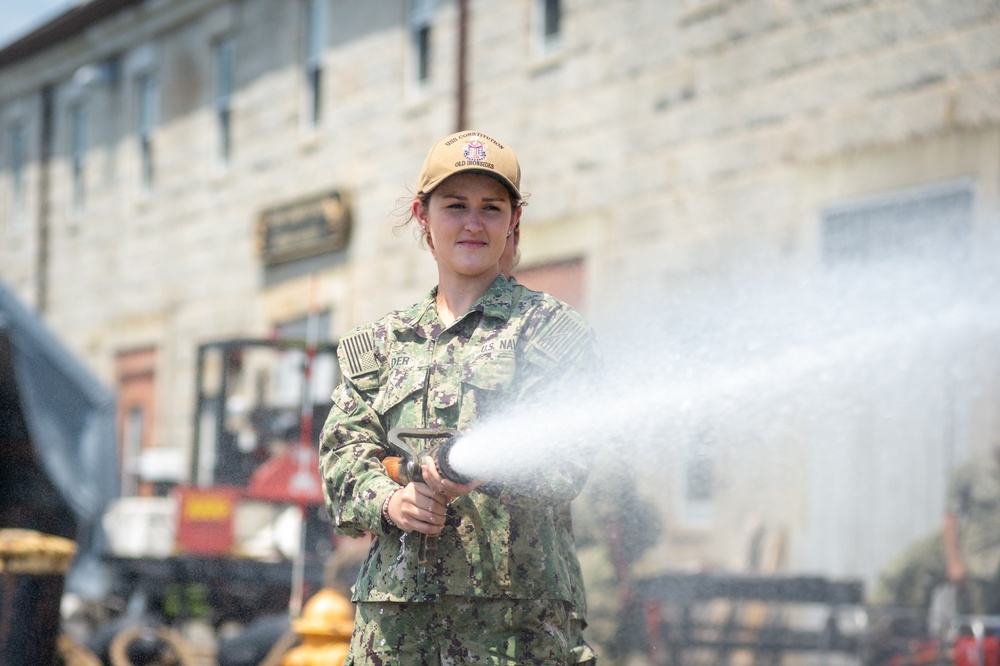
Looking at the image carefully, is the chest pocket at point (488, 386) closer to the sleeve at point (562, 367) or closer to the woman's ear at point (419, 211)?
the sleeve at point (562, 367)

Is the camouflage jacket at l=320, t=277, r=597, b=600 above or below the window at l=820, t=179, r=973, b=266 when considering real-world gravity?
below

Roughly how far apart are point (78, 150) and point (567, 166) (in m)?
12.2

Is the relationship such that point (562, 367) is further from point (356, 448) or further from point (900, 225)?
point (900, 225)

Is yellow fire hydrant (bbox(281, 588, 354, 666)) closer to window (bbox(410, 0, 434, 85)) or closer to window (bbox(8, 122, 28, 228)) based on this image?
window (bbox(410, 0, 434, 85))

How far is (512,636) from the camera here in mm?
2967

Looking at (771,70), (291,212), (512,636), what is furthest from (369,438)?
(291,212)

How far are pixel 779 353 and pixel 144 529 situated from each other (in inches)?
263

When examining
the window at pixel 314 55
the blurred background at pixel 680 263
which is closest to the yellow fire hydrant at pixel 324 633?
the blurred background at pixel 680 263

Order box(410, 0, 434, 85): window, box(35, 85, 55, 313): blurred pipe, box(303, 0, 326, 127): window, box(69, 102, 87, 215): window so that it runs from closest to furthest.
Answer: box(410, 0, 434, 85): window < box(303, 0, 326, 127): window < box(69, 102, 87, 215): window < box(35, 85, 55, 313): blurred pipe

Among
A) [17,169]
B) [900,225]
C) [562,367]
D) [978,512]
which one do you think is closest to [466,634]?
→ [562,367]

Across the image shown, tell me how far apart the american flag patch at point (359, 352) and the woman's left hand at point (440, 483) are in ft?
1.52

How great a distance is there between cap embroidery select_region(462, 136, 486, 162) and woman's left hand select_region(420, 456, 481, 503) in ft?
2.22

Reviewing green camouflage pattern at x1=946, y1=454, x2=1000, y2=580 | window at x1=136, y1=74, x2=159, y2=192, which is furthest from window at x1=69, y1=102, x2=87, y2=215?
green camouflage pattern at x1=946, y1=454, x2=1000, y2=580

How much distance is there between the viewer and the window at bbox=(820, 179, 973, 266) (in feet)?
30.8
